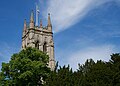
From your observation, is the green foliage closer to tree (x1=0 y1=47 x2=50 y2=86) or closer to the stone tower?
tree (x1=0 y1=47 x2=50 y2=86)

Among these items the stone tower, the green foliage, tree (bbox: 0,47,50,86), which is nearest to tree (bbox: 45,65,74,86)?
the green foliage

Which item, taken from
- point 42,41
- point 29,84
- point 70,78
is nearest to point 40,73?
point 29,84

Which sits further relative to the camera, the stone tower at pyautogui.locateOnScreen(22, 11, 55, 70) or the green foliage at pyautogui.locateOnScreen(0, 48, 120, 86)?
the stone tower at pyautogui.locateOnScreen(22, 11, 55, 70)

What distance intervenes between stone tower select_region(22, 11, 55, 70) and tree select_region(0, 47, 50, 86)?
29765 mm

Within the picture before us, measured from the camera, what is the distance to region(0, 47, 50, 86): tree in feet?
139

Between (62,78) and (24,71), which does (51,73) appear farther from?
(24,71)

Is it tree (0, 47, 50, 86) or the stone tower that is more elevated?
the stone tower

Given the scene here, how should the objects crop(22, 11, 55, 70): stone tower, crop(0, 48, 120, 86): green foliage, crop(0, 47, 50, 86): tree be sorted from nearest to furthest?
crop(0, 48, 120, 86): green foliage
crop(0, 47, 50, 86): tree
crop(22, 11, 55, 70): stone tower

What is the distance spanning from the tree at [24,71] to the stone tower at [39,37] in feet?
97.7

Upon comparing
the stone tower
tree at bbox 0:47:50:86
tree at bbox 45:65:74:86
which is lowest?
tree at bbox 45:65:74:86

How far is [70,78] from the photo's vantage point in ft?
103

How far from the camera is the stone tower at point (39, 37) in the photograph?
76750 millimetres

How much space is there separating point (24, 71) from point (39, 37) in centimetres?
3614

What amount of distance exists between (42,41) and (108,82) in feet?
161
